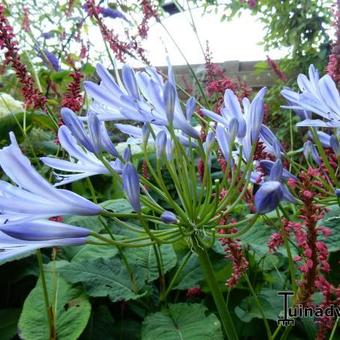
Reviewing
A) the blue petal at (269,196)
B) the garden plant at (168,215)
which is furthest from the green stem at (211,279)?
the blue petal at (269,196)

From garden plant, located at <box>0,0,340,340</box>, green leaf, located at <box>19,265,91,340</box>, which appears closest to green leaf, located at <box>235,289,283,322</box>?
garden plant, located at <box>0,0,340,340</box>

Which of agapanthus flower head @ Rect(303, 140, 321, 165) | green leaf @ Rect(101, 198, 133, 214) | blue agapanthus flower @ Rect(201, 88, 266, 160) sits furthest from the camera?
green leaf @ Rect(101, 198, 133, 214)

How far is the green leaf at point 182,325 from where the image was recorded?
2.52 feet

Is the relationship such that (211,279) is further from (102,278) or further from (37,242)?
(102,278)

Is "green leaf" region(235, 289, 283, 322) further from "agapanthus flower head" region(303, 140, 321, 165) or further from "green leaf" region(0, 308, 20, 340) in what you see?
"green leaf" region(0, 308, 20, 340)

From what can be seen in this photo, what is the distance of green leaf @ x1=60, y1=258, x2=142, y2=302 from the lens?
34.9 inches

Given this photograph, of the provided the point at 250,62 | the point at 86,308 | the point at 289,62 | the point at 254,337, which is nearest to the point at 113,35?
the point at 86,308

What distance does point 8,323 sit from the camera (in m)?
0.94

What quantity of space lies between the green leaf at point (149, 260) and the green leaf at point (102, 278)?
0.06 ft

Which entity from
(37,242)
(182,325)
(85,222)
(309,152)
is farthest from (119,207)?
(37,242)

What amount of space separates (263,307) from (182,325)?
0.57 ft

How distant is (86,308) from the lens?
0.85 meters

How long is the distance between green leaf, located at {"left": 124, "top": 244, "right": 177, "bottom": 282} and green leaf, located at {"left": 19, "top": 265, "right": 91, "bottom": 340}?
0.40ft

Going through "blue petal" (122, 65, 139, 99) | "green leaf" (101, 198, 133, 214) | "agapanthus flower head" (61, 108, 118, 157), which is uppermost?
"blue petal" (122, 65, 139, 99)
